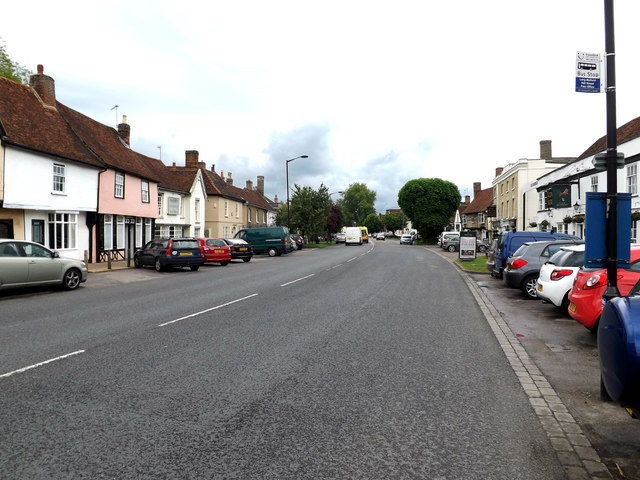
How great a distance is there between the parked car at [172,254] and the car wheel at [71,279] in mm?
6715

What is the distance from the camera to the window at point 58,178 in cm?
2247

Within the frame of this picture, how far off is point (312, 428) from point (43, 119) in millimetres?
25060

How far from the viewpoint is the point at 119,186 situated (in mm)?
28500

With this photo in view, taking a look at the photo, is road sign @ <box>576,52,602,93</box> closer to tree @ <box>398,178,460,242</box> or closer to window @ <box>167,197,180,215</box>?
window @ <box>167,197,180,215</box>

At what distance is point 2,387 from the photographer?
16.1 ft

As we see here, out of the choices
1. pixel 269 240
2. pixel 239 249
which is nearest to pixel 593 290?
pixel 239 249

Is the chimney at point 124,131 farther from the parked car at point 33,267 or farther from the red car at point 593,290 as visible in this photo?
the red car at point 593,290

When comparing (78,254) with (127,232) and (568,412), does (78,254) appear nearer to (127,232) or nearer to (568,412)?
(127,232)

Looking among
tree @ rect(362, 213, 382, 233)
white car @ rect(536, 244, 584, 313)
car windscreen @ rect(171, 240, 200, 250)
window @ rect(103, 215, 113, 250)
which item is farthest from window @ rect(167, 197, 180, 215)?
tree @ rect(362, 213, 382, 233)

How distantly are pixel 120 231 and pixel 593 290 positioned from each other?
27.6 meters

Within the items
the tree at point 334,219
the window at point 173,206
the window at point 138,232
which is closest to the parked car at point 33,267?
the window at point 138,232

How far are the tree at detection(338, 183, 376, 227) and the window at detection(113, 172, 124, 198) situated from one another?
110 metres

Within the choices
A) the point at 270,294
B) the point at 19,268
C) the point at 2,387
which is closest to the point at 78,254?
the point at 19,268

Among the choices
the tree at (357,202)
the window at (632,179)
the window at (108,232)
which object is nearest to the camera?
the window at (632,179)
